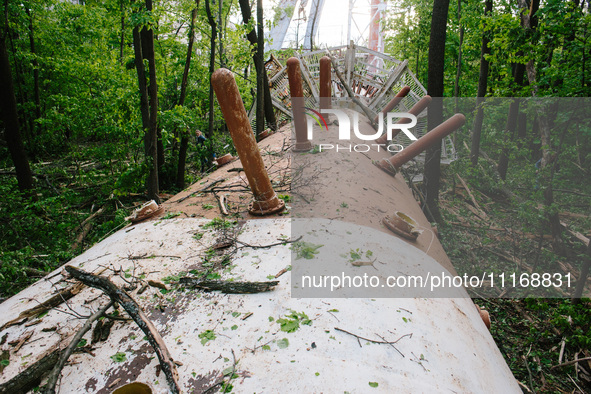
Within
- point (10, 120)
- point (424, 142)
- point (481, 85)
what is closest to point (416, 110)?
point (424, 142)

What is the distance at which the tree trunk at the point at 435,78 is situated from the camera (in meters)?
6.45

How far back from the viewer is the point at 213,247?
2961 mm

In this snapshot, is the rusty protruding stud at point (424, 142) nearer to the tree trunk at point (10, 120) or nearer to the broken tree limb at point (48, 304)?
the broken tree limb at point (48, 304)

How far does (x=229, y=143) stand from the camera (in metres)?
11.1

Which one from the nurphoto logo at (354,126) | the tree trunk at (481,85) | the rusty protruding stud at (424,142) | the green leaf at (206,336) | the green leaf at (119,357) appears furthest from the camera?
the tree trunk at (481,85)

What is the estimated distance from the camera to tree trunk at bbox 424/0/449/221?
21.2ft

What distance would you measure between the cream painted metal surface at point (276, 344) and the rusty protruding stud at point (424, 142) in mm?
2418

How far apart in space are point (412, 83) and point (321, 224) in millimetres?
6247

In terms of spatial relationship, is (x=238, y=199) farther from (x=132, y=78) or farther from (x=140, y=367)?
(x=132, y=78)

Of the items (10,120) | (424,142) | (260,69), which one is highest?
(260,69)

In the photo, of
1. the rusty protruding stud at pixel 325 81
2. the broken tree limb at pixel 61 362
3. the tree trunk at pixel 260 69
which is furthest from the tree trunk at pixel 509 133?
the broken tree limb at pixel 61 362

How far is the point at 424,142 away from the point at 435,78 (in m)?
→ 2.96

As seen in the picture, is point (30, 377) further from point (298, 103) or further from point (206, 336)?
point (298, 103)

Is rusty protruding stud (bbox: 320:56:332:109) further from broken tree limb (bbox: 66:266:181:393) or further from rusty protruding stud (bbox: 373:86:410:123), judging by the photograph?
broken tree limb (bbox: 66:266:181:393)
